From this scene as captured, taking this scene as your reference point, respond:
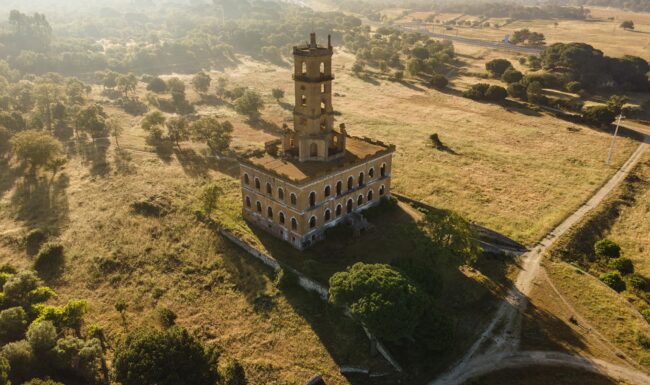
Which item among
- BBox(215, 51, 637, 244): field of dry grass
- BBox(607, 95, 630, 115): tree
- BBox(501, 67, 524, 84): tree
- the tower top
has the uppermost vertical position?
the tower top

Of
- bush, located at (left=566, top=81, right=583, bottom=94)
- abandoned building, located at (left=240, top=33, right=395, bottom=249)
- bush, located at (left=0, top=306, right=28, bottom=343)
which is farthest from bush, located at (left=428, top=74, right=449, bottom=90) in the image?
bush, located at (left=0, top=306, right=28, bottom=343)

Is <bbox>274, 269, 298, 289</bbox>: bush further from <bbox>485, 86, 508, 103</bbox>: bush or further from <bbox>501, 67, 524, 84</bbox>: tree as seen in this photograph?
<bbox>501, 67, 524, 84</bbox>: tree

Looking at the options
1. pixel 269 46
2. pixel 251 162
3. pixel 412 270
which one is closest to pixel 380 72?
pixel 269 46

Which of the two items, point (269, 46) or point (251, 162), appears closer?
point (251, 162)

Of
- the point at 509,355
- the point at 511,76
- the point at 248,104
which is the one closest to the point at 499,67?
the point at 511,76

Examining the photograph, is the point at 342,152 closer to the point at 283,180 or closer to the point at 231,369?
the point at 283,180
